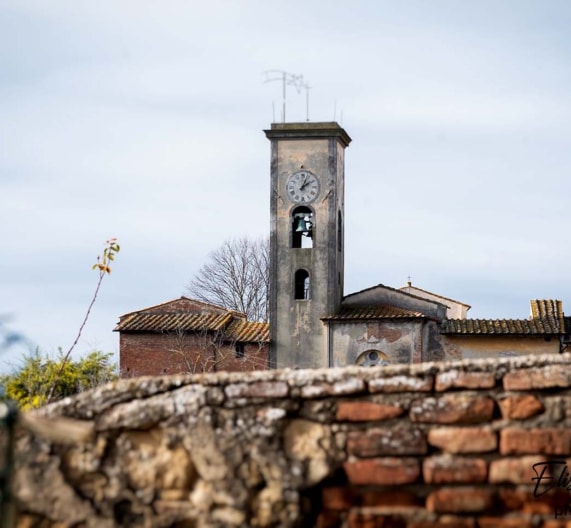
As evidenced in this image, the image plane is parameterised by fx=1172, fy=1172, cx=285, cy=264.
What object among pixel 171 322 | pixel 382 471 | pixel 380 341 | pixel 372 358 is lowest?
pixel 382 471

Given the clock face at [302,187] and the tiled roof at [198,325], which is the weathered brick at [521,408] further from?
the clock face at [302,187]

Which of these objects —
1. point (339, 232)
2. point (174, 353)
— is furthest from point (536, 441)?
point (339, 232)

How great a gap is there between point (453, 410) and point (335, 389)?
0.40 m

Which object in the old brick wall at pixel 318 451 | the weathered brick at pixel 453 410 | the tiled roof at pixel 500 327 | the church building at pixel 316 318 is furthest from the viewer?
the church building at pixel 316 318

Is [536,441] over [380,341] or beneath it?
beneath

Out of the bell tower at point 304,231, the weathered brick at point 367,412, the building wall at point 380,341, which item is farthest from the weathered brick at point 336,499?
the bell tower at point 304,231

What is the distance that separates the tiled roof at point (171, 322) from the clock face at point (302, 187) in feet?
15.1

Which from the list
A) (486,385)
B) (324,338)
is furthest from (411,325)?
(486,385)

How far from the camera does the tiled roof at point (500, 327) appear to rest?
3412 centimetres

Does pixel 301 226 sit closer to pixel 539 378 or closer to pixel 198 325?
pixel 198 325

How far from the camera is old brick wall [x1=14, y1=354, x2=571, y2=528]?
12.4 ft

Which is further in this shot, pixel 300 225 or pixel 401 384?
pixel 300 225

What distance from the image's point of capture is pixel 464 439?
3881mm

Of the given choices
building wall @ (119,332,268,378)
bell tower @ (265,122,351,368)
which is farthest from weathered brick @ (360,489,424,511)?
bell tower @ (265,122,351,368)
